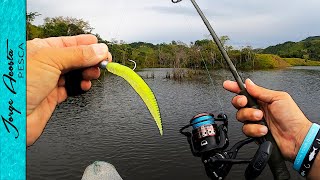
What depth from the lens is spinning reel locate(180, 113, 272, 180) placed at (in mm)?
2602

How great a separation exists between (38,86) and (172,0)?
178 centimetres

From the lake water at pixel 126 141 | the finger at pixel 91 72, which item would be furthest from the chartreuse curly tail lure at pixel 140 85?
the lake water at pixel 126 141

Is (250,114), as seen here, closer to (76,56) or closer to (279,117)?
(279,117)

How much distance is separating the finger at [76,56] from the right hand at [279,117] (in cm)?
164

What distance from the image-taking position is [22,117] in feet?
4.69

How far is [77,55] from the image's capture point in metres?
1.81

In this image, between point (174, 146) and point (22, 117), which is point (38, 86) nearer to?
point (22, 117)

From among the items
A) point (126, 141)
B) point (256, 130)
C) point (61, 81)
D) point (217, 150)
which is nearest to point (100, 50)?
point (61, 81)

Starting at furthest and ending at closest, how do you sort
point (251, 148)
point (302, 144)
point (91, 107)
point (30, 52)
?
point (91, 107)
point (251, 148)
point (302, 144)
point (30, 52)

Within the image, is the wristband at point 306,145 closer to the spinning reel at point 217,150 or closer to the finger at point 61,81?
the spinning reel at point 217,150

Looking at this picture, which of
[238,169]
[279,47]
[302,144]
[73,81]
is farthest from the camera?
[279,47]

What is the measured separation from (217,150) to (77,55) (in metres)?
1.72

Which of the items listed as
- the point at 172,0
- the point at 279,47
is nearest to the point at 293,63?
the point at 279,47

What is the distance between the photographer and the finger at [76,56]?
1768mm
